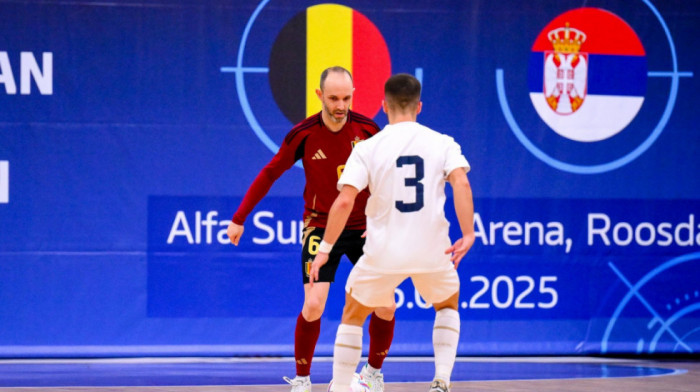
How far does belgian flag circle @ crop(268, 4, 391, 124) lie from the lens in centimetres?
695

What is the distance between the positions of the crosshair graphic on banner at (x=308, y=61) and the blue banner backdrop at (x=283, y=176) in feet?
0.12

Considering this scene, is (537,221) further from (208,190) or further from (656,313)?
(208,190)

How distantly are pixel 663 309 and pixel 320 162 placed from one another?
348cm

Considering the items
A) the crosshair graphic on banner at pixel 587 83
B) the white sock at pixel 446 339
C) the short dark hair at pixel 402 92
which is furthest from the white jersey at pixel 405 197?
the crosshair graphic on banner at pixel 587 83

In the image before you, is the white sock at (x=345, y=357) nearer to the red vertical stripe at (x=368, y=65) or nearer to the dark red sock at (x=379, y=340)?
the dark red sock at (x=379, y=340)

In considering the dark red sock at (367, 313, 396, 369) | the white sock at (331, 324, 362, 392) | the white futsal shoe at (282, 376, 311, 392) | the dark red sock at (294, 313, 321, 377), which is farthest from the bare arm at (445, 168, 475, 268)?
the white futsal shoe at (282, 376, 311, 392)

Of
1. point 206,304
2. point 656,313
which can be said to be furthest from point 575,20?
point 206,304

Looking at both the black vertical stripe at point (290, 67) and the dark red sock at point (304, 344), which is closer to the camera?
the dark red sock at point (304, 344)

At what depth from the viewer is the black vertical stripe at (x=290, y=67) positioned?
6.95 meters

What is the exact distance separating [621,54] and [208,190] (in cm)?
331

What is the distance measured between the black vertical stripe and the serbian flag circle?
1744mm

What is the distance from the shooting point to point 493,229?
7129 mm

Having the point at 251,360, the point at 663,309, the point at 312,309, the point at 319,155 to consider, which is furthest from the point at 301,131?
the point at 663,309

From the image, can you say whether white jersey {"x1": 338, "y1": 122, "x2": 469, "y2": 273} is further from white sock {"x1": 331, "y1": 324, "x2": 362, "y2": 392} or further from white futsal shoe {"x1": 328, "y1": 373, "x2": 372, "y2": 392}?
white futsal shoe {"x1": 328, "y1": 373, "x2": 372, "y2": 392}
